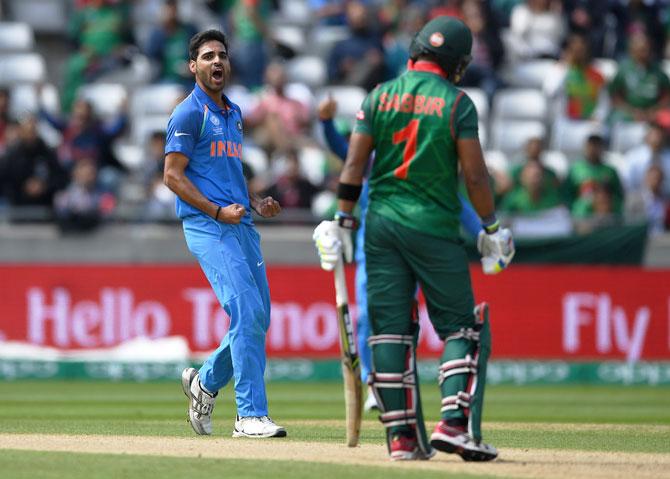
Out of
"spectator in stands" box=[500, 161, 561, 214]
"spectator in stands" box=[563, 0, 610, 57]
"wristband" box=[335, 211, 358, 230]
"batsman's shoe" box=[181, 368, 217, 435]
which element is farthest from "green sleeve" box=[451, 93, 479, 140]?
"spectator in stands" box=[563, 0, 610, 57]

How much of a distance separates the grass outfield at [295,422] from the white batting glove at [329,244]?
0.99 metres

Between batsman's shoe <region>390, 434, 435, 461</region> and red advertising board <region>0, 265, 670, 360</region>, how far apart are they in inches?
363

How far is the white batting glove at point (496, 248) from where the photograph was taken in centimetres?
747

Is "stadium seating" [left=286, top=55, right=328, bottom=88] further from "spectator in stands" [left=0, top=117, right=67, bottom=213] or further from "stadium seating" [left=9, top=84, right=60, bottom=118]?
"spectator in stands" [left=0, top=117, right=67, bottom=213]

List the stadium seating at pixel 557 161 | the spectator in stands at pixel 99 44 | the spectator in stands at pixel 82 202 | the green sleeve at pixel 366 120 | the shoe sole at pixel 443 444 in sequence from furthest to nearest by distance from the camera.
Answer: the spectator in stands at pixel 99 44
the stadium seating at pixel 557 161
the spectator in stands at pixel 82 202
the green sleeve at pixel 366 120
the shoe sole at pixel 443 444

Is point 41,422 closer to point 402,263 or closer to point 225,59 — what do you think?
point 225,59

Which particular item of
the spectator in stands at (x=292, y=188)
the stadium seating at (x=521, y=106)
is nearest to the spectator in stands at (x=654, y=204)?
the stadium seating at (x=521, y=106)

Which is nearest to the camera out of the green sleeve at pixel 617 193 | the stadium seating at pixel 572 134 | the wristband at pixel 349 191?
the wristband at pixel 349 191

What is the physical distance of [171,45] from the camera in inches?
762

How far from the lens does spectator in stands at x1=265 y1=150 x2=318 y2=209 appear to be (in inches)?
678

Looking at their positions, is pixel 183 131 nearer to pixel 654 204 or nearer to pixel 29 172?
pixel 29 172

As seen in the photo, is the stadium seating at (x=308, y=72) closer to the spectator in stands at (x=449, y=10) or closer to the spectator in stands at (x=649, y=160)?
the spectator in stands at (x=449, y=10)

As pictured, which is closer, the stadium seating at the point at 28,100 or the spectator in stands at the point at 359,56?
the stadium seating at the point at 28,100

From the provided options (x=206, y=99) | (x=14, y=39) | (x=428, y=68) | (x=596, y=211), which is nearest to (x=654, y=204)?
(x=596, y=211)
